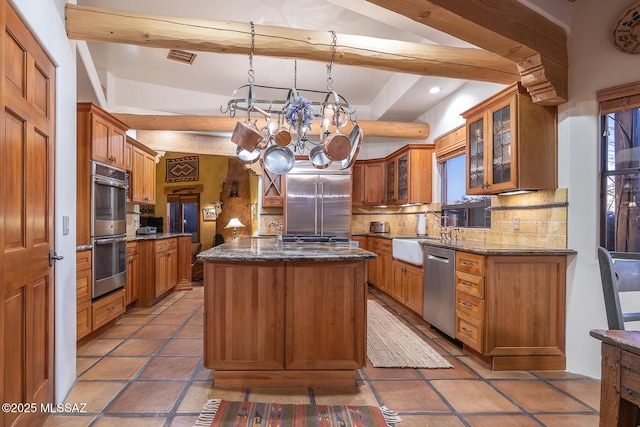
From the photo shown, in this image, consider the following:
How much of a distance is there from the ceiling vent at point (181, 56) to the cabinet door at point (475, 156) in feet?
11.1

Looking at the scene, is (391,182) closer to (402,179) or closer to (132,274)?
(402,179)

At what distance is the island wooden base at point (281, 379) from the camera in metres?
2.26

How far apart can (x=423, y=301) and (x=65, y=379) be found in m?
3.12

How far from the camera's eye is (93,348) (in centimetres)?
293

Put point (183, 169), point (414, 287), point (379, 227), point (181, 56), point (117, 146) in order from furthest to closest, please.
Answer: point (183, 169) < point (379, 227) < point (181, 56) < point (414, 287) < point (117, 146)

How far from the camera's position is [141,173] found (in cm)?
466

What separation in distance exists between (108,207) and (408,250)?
329cm

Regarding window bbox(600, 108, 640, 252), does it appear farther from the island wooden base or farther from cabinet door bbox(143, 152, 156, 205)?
cabinet door bbox(143, 152, 156, 205)

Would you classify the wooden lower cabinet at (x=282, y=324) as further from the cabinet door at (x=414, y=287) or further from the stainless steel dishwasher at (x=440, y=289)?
the cabinet door at (x=414, y=287)

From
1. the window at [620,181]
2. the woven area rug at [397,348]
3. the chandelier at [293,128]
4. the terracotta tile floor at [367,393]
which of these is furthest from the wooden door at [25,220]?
the window at [620,181]

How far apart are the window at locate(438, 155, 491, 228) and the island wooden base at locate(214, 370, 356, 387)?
2.41 m

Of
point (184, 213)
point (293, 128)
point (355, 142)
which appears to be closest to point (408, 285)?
point (355, 142)

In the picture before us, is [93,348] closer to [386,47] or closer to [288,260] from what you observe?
[288,260]

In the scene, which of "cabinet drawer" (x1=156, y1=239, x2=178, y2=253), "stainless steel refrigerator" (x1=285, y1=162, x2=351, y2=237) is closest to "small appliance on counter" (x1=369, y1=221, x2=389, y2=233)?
"stainless steel refrigerator" (x1=285, y1=162, x2=351, y2=237)
